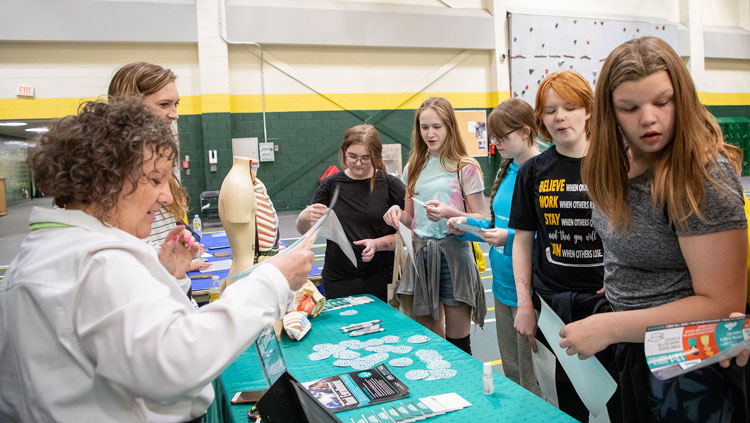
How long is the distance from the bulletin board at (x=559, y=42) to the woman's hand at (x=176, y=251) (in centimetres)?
966

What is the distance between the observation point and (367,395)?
150 centimetres

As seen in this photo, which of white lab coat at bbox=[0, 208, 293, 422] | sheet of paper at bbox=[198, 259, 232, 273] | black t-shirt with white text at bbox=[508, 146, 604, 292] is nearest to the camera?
white lab coat at bbox=[0, 208, 293, 422]

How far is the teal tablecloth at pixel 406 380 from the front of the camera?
1388mm

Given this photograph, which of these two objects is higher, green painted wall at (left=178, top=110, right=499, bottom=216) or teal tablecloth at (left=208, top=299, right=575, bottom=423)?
green painted wall at (left=178, top=110, right=499, bottom=216)

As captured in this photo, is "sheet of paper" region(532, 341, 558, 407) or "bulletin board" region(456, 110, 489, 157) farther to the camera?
"bulletin board" region(456, 110, 489, 157)

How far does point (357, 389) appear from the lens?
154 cm

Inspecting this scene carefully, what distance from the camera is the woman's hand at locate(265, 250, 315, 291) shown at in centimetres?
103

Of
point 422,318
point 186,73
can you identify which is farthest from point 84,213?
point 186,73

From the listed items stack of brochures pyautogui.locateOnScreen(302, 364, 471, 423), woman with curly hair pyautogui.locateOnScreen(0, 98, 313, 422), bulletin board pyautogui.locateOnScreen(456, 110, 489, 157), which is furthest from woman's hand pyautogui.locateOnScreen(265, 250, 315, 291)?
bulletin board pyautogui.locateOnScreen(456, 110, 489, 157)

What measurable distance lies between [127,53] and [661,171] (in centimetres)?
891

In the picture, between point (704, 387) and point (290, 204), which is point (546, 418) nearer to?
point (704, 387)

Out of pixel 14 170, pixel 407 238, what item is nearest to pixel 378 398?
pixel 407 238

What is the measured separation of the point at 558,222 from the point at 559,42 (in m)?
10.2

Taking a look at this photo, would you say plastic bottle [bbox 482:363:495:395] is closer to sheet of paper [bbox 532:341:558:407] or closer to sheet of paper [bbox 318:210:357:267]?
sheet of paper [bbox 532:341:558:407]
